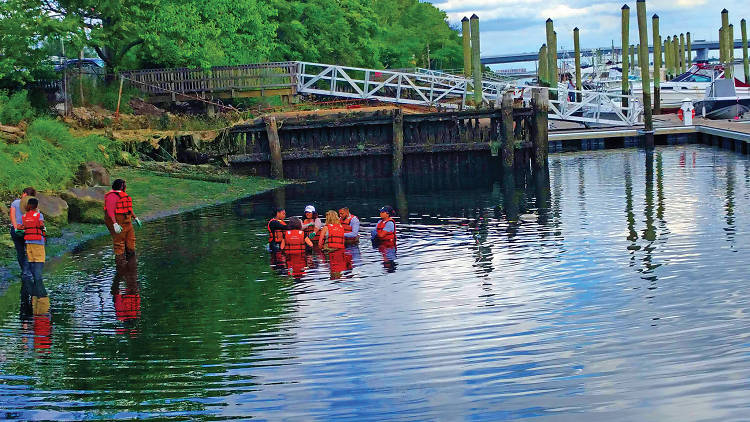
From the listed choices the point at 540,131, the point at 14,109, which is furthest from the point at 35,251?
the point at 540,131

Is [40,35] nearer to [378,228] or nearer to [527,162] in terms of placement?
[527,162]

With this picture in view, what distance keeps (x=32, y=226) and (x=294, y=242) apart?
21.3 feet

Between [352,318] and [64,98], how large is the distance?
32199 mm

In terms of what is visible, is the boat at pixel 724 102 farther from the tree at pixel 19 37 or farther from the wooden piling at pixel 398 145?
the tree at pixel 19 37

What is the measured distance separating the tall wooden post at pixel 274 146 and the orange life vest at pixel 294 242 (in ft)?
59.8

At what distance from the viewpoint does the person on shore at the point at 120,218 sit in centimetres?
2225

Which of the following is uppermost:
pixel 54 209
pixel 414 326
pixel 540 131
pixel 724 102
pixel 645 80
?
pixel 645 80

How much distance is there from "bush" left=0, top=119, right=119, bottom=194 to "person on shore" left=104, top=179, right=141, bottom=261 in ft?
20.3

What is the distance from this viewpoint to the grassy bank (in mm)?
26469

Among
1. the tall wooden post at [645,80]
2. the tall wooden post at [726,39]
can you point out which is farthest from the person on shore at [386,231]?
the tall wooden post at [726,39]

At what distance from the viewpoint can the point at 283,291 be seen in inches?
730

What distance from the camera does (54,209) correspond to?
26.1 metres

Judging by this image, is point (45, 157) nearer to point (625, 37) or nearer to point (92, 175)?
point (92, 175)

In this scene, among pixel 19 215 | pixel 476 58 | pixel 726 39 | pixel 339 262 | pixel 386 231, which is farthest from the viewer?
pixel 726 39
